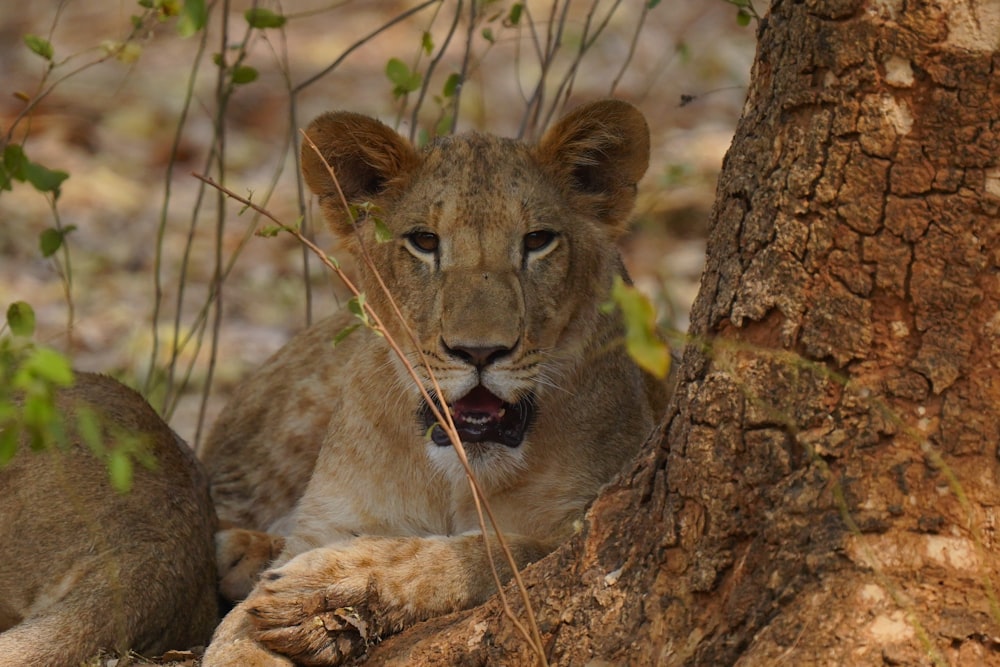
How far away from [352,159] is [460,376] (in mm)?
823

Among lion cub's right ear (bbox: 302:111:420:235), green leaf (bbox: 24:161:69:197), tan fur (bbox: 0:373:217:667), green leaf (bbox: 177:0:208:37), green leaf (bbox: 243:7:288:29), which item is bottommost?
tan fur (bbox: 0:373:217:667)

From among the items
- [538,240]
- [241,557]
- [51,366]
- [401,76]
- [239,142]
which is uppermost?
[401,76]

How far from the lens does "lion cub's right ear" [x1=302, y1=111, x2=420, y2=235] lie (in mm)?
3363

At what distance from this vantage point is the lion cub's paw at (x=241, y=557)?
3.62m

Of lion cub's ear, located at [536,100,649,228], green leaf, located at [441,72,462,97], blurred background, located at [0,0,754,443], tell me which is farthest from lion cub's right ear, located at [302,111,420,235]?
blurred background, located at [0,0,754,443]

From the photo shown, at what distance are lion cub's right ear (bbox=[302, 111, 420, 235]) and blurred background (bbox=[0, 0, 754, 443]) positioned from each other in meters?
2.19

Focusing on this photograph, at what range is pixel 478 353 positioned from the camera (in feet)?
9.62

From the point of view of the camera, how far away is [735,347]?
2152 mm

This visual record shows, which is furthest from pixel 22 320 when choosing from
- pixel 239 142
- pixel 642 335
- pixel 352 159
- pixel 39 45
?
pixel 239 142

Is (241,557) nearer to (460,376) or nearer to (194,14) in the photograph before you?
(460,376)

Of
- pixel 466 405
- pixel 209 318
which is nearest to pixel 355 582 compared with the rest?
pixel 466 405

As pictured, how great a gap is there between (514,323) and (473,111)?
557 centimetres

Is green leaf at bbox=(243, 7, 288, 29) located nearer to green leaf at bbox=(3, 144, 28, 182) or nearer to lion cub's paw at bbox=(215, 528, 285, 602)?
green leaf at bbox=(3, 144, 28, 182)

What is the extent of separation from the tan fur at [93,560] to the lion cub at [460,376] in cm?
29
